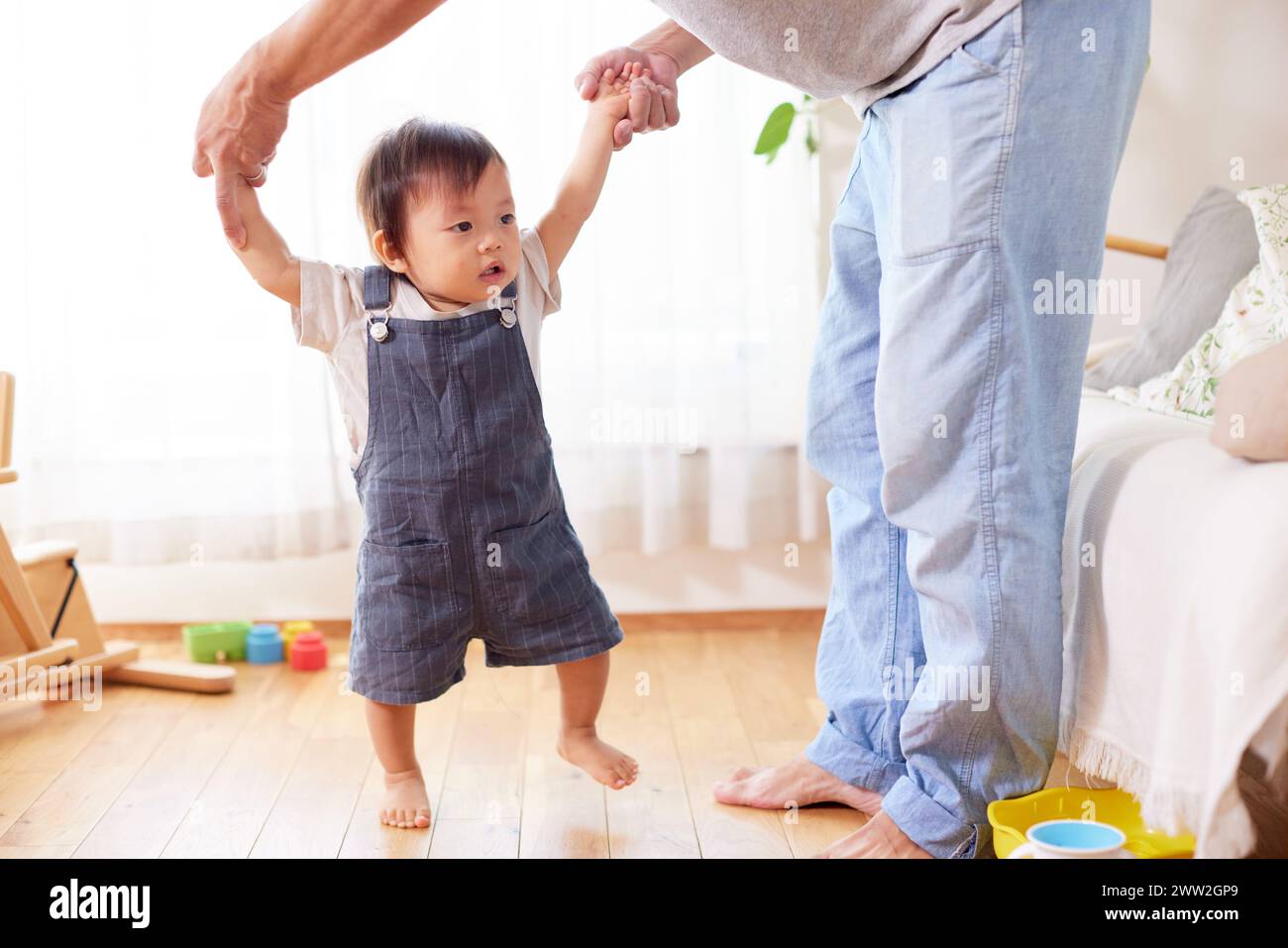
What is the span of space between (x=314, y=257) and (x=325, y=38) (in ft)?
3.82

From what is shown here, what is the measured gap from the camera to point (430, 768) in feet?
5.64

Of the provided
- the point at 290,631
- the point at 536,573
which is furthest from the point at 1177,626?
the point at 290,631

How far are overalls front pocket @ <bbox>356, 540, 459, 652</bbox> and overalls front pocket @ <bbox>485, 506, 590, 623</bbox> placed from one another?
0.06 m

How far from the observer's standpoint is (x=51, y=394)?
Answer: 7.63 ft

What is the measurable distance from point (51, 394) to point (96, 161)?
427 millimetres

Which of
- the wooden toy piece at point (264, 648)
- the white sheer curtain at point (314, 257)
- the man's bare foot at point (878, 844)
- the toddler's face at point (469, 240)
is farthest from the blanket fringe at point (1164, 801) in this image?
the wooden toy piece at point (264, 648)

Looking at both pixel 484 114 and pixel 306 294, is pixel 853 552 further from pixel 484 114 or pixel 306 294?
pixel 484 114

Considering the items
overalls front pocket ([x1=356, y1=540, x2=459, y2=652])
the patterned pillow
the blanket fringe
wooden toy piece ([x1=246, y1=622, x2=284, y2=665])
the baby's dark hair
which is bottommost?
wooden toy piece ([x1=246, y1=622, x2=284, y2=665])

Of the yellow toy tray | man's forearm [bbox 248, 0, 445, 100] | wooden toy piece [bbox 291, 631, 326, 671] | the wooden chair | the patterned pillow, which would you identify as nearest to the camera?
man's forearm [bbox 248, 0, 445, 100]

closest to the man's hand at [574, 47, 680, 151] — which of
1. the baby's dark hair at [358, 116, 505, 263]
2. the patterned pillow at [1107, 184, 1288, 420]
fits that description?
the baby's dark hair at [358, 116, 505, 263]

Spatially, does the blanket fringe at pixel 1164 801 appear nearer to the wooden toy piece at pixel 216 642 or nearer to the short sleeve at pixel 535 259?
the short sleeve at pixel 535 259

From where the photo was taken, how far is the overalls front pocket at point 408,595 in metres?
1.44

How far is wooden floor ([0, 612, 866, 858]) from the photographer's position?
1464 millimetres

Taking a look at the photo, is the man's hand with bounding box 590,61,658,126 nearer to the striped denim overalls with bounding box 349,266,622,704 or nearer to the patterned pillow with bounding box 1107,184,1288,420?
the striped denim overalls with bounding box 349,266,622,704
